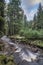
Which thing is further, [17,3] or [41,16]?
[41,16]

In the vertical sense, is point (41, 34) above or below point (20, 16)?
below

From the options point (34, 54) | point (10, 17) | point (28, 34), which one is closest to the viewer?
point (34, 54)

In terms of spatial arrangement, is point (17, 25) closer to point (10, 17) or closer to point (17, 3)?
point (10, 17)

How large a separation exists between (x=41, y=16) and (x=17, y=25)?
1336 cm

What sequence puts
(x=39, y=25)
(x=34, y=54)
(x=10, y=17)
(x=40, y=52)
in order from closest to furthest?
(x=34, y=54)
(x=40, y=52)
(x=10, y=17)
(x=39, y=25)

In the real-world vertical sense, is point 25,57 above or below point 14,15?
below

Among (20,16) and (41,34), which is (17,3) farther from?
(41,34)

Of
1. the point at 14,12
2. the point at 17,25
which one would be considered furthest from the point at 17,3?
the point at 17,25

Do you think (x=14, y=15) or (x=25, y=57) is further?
(x=14, y=15)

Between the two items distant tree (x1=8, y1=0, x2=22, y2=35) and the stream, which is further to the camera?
distant tree (x1=8, y1=0, x2=22, y2=35)

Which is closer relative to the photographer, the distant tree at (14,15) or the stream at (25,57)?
the stream at (25,57)

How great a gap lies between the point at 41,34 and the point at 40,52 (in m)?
20.7

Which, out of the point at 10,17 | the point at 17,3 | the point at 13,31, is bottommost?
the point at 13,31

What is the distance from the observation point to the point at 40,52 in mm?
18484
